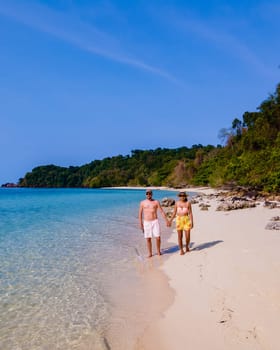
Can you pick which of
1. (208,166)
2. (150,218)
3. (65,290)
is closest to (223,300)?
(65,290)

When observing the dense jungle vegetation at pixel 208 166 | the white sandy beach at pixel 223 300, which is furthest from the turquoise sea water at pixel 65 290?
the dense jungle vegetation at pixel 208 166

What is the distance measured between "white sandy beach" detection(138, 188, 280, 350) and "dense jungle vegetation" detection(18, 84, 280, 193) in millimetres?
17679

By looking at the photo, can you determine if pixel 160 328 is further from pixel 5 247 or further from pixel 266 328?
pixel 5 247

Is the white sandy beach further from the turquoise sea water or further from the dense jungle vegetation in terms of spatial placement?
the dense jungle vegetation

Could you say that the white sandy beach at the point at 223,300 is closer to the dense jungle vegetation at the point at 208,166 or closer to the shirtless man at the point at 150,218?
the shirtless man at the point at 150,218

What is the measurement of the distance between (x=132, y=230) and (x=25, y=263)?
6.25 m

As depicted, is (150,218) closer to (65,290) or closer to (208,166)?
(65,290)

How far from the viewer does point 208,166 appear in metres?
74.9

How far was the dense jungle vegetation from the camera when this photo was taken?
30125 millimetres

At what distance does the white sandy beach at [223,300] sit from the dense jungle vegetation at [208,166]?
1768 cm

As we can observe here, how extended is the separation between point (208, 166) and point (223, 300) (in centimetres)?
7164

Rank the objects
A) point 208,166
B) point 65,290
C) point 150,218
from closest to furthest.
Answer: point 65,290 < point 150,218 < point 208,166

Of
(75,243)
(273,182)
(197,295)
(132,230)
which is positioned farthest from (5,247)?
(273,182)

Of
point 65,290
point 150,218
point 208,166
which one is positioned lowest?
point 65,290
